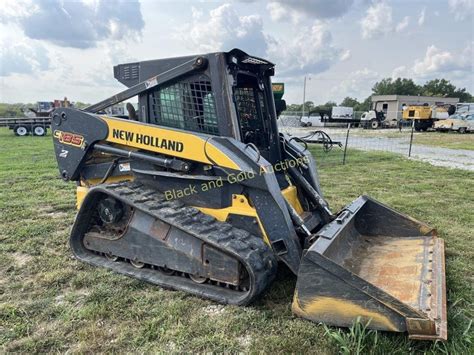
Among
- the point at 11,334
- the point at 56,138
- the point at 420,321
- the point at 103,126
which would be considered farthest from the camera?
the point at 56,138

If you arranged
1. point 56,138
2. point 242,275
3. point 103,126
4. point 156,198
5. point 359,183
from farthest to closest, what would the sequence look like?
point 359,183 < point 56,138 < point 103,126 < point 156,198 < point 242,275

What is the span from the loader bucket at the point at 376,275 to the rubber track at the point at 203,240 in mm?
424

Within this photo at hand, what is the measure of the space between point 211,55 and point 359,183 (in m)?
6.02

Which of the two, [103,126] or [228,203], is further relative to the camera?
[103,126]

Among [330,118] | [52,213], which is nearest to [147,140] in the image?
[52,213]

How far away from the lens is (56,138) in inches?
186

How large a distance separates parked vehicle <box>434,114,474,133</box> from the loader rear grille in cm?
3047

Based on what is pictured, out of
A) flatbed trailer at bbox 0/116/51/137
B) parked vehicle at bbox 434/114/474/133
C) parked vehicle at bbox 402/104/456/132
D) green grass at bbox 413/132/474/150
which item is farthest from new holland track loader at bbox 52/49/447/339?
parked vehicle at bbox 402/104/456/132

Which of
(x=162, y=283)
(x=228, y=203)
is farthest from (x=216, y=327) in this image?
(x=228, y=203)

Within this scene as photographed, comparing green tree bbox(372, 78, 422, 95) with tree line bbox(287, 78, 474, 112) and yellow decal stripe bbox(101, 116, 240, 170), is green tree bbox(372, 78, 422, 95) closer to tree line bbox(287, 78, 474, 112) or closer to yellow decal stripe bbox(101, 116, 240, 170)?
tree line bbox(287, 78, 474, 112)

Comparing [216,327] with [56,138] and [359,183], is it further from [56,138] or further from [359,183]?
[359,183]

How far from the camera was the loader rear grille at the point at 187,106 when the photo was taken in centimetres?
391

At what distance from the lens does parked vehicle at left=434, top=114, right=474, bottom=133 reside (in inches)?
1146

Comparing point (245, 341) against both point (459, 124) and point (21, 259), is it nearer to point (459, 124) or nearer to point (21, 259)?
point (21, 259)
